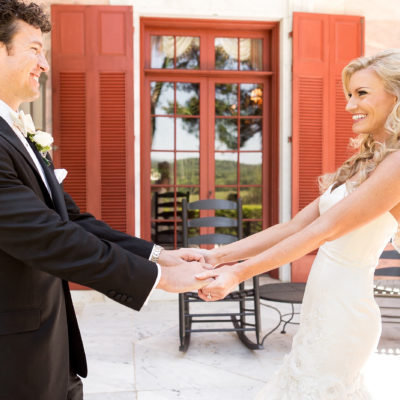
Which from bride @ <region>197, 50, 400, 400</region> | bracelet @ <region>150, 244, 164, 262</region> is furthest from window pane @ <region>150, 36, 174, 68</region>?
bracelet @ <region>150, 244, 164, 262</region>

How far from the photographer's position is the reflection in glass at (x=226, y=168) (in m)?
6.27

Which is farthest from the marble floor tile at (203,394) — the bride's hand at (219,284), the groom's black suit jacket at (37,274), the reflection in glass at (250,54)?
the reflection in glass at (250,54)

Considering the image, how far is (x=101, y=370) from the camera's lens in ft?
11.3

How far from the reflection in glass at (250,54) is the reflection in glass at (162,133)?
46.0 inches

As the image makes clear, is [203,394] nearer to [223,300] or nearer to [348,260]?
[223,300]

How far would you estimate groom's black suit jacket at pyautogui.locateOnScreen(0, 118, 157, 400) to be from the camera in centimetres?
127

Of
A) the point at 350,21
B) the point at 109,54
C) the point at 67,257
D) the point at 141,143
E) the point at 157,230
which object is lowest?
the point at 157,230

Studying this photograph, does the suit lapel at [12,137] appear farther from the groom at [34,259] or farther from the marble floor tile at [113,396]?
the marble floor tile at [113,396]

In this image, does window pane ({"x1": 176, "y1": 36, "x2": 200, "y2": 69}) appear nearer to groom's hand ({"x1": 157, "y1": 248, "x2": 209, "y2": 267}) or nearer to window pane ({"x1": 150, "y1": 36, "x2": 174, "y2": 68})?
window pane ({"x1": 150, "y1": 36, "x2": 174, "y2": 68})

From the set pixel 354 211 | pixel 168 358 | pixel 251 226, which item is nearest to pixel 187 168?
pixel 251 226

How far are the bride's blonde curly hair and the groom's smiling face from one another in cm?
122

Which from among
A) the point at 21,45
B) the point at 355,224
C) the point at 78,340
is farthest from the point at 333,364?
the point at 21,45

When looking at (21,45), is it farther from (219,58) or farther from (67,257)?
(219,58)

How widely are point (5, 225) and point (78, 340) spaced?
0.51 meters
